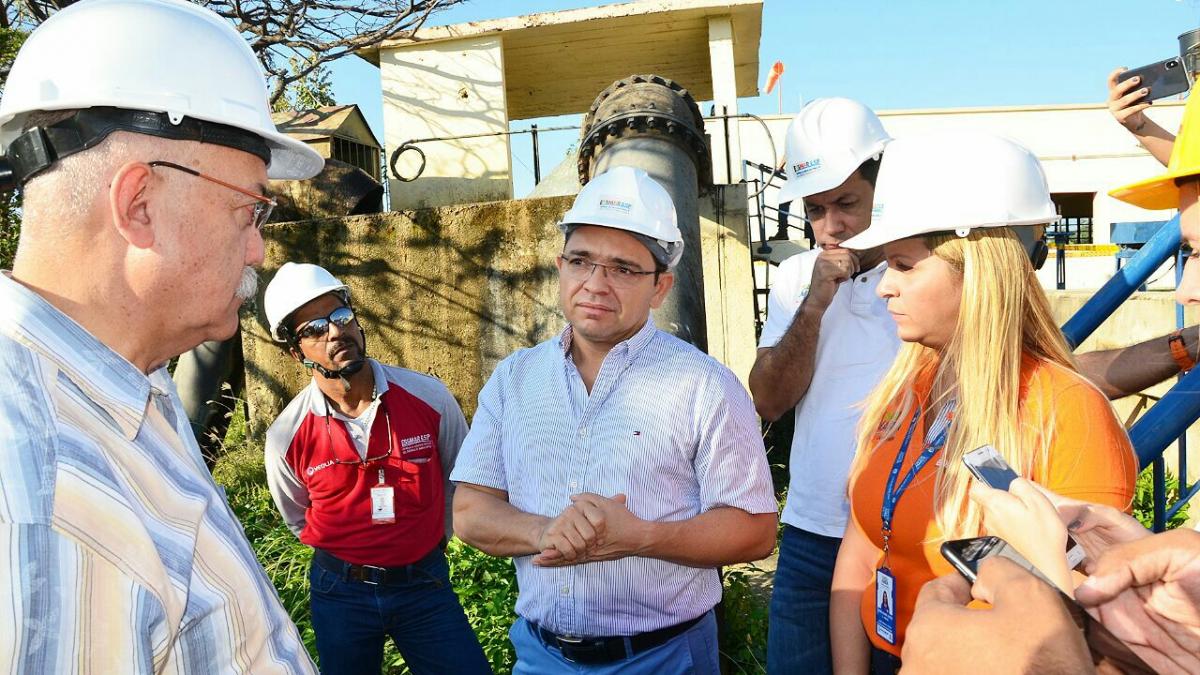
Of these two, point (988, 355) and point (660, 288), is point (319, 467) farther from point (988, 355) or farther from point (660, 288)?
point (988, 355)

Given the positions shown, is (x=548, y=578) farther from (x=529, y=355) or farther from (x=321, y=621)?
(x=321, y=621)

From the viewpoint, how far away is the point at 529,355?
111 inches

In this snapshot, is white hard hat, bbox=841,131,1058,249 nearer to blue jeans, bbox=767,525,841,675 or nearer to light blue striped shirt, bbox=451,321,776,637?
light blue striped shirt, bbox=451,321,776,637

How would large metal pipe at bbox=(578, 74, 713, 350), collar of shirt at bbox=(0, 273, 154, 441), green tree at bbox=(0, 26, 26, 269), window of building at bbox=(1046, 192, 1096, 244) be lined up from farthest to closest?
1. window of building at bbox=(1046, 192, 1096, 244)
2. green tree at bbox=(0, 26, 26, 269)
3. large metal pipe at bbox=(578, 74, 713, 350)
4. collar of shirt at bbox=(0, 273, 154, 441)

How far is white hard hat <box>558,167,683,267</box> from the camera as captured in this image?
2.70 metres

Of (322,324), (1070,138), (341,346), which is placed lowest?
(341,346)

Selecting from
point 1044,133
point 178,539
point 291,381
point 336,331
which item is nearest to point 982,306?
point 178,539

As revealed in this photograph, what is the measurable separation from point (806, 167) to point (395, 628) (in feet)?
8.49

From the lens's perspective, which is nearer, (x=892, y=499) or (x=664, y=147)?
(x=892, y=499)

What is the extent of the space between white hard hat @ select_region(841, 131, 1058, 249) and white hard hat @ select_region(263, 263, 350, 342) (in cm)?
275

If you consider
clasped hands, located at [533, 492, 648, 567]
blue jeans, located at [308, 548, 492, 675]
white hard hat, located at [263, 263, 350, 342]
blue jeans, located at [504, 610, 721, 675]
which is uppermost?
white hard hat, located at [263, 263, 350, 342]

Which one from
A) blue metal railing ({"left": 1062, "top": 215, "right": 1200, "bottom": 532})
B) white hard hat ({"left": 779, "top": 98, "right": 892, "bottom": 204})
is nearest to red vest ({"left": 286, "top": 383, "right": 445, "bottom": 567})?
white hard hat ({"left": 779, "top": 98, "right": 892, "bottom": 204})

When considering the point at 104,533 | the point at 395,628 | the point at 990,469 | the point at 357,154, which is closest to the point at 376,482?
the point at 395,628

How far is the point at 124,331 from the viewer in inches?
57.1
